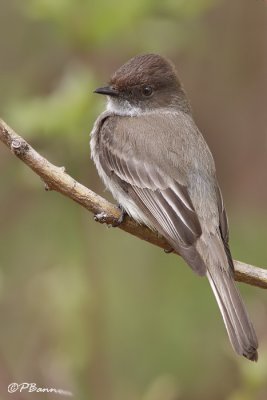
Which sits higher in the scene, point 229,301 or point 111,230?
point 229,301

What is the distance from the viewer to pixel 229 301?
4828mm

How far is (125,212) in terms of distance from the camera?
5.20 m

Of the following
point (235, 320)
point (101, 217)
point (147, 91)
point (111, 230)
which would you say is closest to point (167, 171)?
point (101, 217)

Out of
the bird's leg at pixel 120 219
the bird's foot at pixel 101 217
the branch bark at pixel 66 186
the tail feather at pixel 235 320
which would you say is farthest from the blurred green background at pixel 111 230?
the bird's foot at pixel 101 217

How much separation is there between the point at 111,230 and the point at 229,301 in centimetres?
265

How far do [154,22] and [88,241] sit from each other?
1.34 m

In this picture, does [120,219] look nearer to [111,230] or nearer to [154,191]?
[154,191]

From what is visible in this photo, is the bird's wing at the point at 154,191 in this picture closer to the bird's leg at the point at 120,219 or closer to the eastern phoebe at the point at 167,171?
the eastern phoebe at the point at 167,171

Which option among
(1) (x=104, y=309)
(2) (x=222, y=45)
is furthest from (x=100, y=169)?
(2) (x=222, y=45)

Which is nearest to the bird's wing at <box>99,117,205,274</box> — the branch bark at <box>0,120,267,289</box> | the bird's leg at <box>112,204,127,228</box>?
the bird's leg at <box>112,204,127,228</box>

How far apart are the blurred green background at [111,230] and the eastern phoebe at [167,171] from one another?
7.6 inches

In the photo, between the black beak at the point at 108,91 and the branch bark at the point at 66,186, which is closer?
the branch bark at the point at 66,186

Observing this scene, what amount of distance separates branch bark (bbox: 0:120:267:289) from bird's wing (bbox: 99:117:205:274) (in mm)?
242

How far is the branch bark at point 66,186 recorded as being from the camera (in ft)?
14.9
